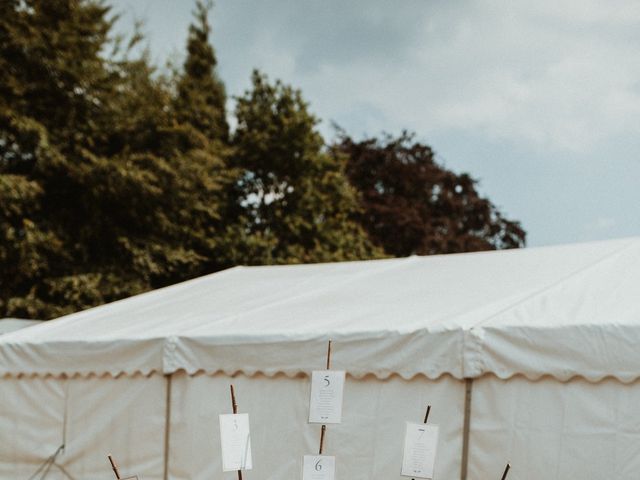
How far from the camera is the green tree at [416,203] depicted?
71.9ft

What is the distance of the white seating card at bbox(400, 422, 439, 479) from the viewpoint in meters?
3.75

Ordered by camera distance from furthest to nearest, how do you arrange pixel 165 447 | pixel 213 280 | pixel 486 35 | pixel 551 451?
1. pixel 486 35
2. pixel 213 280
3. pixel 165 447
4. pixel 551 451

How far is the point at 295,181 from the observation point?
18.9 m

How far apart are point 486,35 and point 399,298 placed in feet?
35.6

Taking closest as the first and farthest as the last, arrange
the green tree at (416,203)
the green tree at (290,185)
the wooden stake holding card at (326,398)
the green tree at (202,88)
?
the wooden stake holding card at (326,398) < the green tree at (290,185) < the green tree at (202,88) < the green tree at (416,203)

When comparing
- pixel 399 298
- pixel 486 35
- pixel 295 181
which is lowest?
pixel 399 298

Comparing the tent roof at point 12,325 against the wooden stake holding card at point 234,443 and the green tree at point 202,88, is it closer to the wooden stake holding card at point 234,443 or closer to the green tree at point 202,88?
the wooden stake holding card at point 234,443

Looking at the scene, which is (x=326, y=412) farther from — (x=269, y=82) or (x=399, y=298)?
(x=269, y=82)

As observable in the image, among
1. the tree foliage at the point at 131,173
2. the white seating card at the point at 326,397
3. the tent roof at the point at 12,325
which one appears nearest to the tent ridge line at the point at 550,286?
the white seating card at the point at 326,397

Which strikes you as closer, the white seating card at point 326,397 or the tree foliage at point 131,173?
the white seating card at point 326,397

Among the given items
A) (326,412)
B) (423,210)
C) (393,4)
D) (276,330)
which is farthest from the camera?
(423,210)

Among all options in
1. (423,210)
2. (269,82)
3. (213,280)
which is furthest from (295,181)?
(213,280)

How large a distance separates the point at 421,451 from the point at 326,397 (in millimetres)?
594

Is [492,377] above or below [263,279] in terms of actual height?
below
